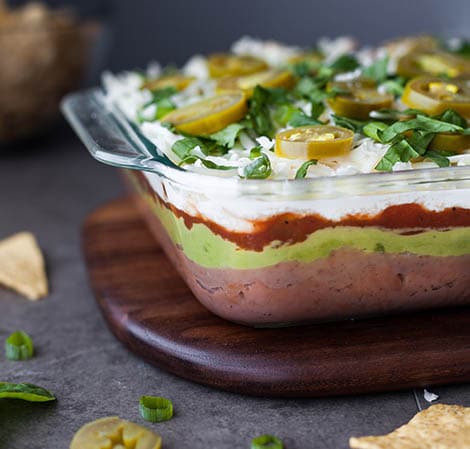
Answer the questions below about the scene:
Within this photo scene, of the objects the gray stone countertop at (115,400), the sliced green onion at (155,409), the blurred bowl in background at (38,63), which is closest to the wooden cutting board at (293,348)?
the gray stone countertop at (115,400)

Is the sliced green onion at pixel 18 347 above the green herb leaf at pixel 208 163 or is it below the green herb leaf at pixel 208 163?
below

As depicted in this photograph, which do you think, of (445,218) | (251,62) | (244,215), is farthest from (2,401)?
(251,62)

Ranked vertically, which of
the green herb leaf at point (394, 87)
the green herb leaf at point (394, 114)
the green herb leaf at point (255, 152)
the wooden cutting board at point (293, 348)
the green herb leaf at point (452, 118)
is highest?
the green herb leaf at point (255, 152)

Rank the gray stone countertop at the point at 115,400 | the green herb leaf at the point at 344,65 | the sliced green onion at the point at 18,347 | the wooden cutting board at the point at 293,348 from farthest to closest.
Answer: the green herb leaf at the point at 344,65
the sliced green onion at the point at 18,347
the wooden cutting board at the point at 293,348
the gray stone countertop at the point at 115,400

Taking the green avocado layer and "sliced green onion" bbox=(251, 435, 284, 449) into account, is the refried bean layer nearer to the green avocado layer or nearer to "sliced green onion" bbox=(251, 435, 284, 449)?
the green avocado layer

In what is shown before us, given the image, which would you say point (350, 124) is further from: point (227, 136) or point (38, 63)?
point (38, 63)

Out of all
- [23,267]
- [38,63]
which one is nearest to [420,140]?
[23,267]

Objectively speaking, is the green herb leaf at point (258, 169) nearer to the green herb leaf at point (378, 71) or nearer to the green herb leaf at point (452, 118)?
the green herb leaf at point (452, 118)

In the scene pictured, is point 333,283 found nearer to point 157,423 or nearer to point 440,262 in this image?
point 440,262

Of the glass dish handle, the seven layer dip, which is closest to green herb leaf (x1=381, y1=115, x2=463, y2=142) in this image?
the seven layer dip
